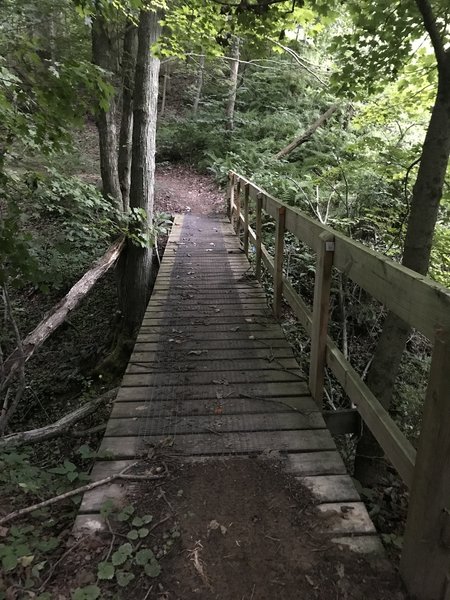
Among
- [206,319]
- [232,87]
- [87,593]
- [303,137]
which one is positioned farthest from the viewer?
[232,87]

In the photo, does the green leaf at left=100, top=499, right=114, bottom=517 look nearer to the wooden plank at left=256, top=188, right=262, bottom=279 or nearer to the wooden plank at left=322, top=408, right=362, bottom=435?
the wooden plank at left=322, top=408, right=362, bottom=435

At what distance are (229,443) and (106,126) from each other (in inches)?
269

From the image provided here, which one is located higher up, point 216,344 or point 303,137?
point 303,137

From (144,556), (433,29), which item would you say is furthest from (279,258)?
(144,556)

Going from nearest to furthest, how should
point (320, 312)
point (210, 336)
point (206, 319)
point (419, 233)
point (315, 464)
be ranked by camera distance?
point (315, 464) < point (320, 312) < point (419, 233) < point (210, 336) < point (206, 319)

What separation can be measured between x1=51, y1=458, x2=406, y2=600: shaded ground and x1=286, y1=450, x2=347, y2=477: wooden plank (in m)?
0.11

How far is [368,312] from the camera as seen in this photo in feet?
22.9

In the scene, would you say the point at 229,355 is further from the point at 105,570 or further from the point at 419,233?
the point at 105,570

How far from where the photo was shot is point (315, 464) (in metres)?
2.55

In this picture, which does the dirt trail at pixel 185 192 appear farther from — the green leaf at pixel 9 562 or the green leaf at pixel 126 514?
the green leaf at pixel 9 562

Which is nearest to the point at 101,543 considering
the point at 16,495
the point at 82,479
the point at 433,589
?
the point at 82,479

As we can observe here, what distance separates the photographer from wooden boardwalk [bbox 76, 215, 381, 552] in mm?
2361

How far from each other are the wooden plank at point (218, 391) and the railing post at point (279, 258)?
1.55 m

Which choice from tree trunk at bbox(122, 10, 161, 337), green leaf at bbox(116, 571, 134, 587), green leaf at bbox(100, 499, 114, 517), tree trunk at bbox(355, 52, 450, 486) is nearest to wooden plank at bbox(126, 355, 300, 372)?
tree trunk at bbox(355, 52, 450, 486)
